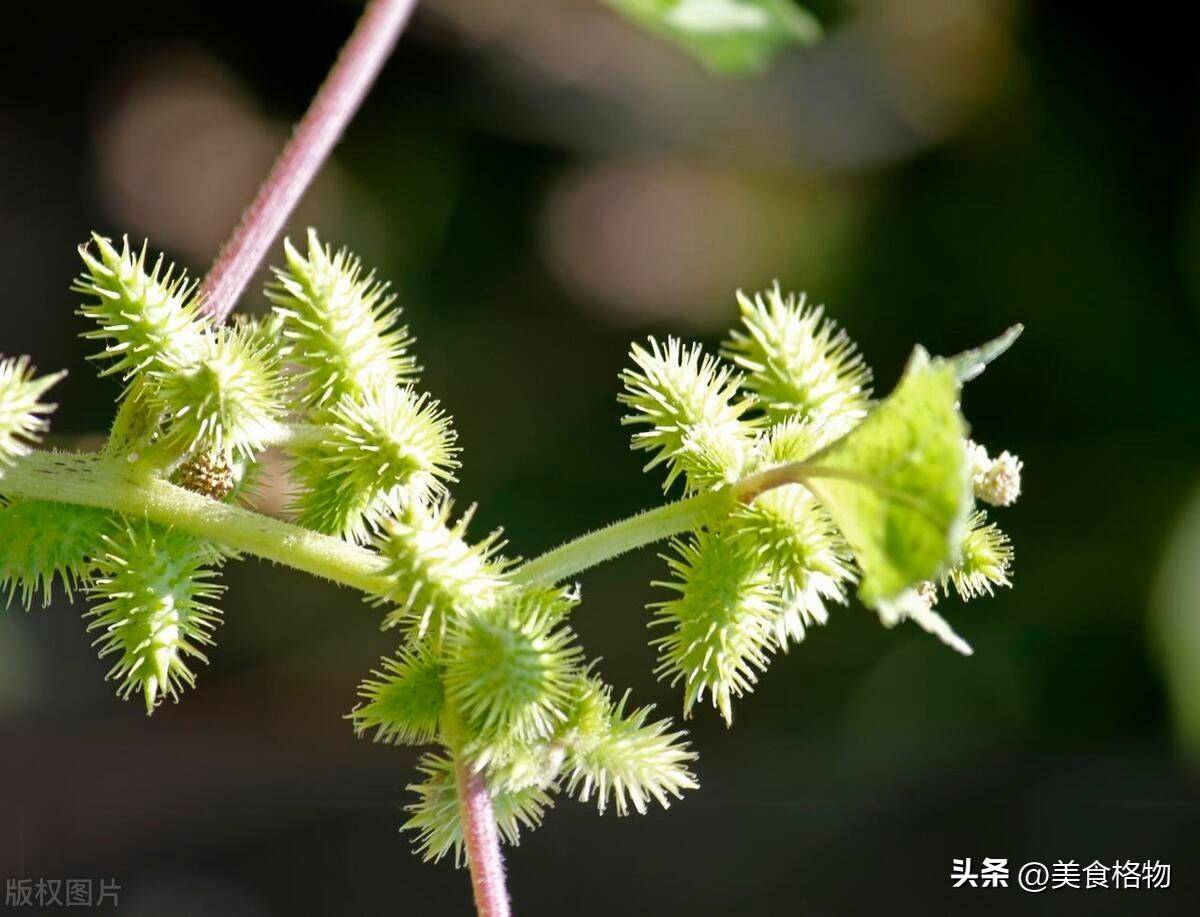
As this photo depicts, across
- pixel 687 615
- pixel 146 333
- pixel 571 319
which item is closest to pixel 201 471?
pixel 146 333

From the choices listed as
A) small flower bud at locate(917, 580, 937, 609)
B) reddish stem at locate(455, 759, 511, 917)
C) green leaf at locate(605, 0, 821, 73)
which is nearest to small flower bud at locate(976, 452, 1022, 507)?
small flower bud at locate(917, 580, 937, 609)

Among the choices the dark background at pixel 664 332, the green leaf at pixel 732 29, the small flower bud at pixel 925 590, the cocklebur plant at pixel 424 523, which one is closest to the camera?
the cocklebur plant at pixel 424 523

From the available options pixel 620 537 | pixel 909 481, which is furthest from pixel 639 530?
pixel 909 481

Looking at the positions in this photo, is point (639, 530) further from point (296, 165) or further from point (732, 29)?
point (732, 29)

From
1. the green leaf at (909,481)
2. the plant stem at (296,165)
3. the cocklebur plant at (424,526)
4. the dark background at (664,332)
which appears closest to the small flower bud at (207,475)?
the cocklebur plant at (424,526)

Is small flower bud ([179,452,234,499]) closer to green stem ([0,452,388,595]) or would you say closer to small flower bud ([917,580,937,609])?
green stem ([0,452,388,595])

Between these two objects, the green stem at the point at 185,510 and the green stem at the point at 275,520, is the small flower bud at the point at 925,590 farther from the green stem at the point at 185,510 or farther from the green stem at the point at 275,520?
the green stem at the point at 185,510

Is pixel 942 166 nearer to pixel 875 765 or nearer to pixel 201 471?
pixel 875 765
